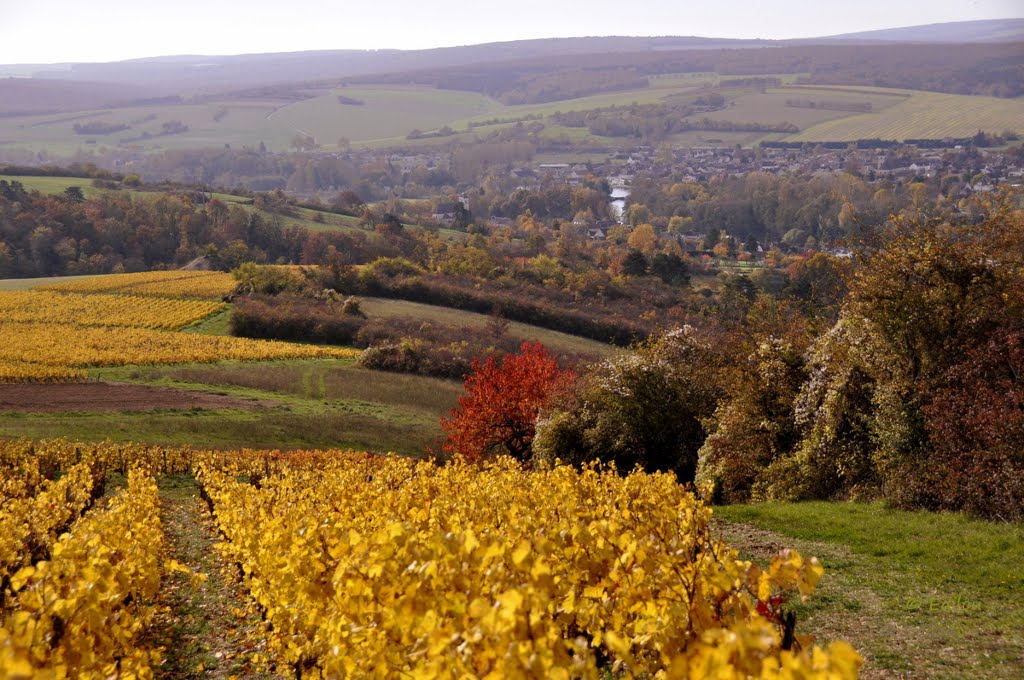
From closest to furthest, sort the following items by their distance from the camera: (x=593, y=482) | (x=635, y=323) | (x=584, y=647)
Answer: (x=584, y=647)
(x=593, y=482)
(x=635, y=323)

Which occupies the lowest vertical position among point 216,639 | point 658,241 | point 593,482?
point 658,241

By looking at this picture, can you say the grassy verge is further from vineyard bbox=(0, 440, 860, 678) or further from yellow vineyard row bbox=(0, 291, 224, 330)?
yellow vineyard row bbox=(0, 291, 224, 330)

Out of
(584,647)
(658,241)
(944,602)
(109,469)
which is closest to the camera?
(584,647)

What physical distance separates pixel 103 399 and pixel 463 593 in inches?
1978

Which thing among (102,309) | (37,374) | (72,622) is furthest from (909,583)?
(102,309)

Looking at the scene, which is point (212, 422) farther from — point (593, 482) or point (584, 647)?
point (584, 647)

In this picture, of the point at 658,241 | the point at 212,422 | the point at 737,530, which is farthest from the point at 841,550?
the point at 658,241

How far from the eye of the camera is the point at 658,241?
17500 centimetres

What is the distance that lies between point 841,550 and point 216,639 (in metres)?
11.7

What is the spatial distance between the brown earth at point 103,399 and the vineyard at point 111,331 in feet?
11.9

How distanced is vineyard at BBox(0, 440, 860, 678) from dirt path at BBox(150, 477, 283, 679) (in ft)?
0.67

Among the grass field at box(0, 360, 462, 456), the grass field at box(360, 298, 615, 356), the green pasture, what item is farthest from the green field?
the grass field at box(0, 360, 462, 456)

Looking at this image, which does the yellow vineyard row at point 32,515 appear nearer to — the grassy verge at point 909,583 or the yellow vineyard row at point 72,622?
the yellow vineyard row at point 72,622

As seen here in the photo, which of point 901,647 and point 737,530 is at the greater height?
point 901,647
